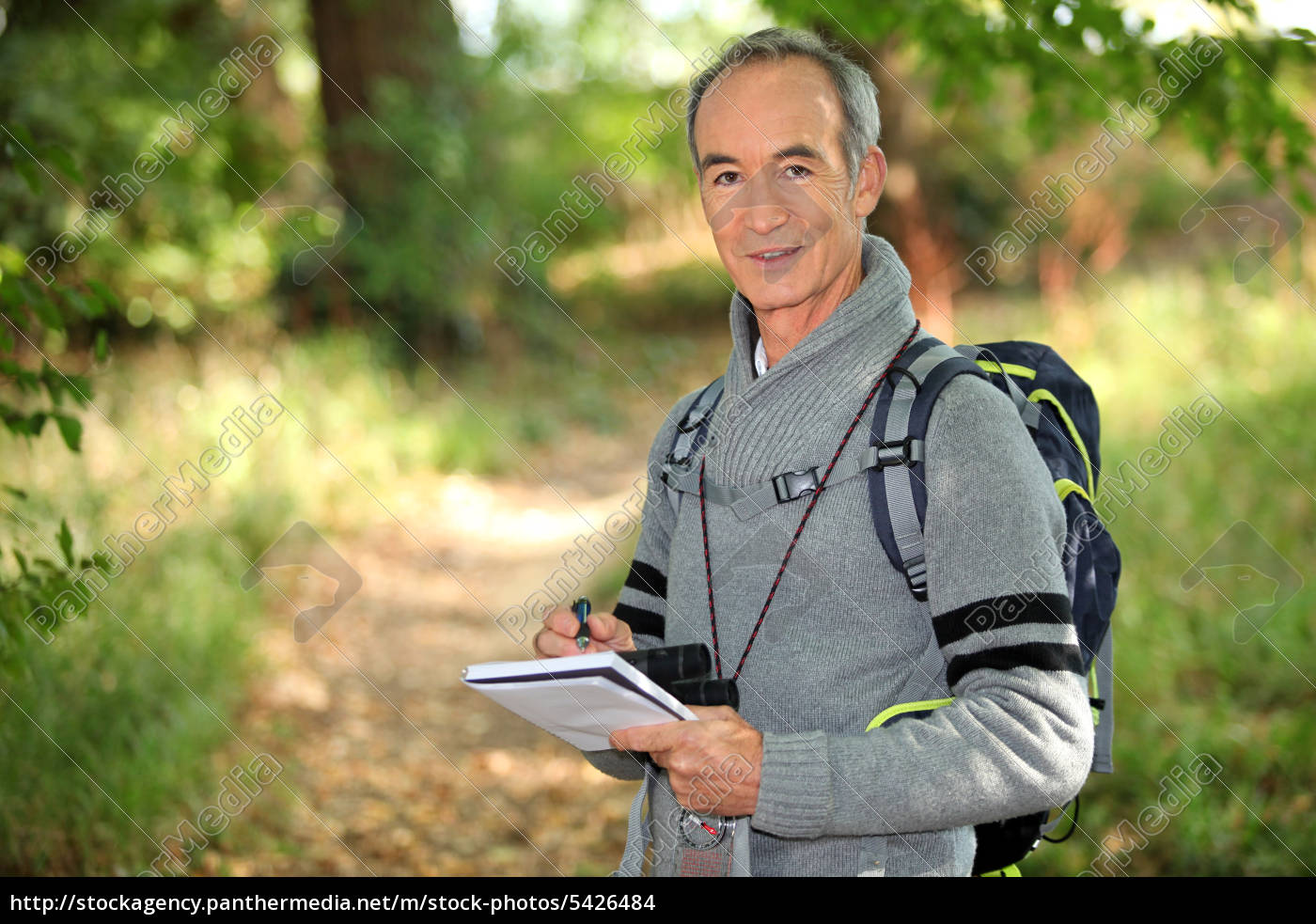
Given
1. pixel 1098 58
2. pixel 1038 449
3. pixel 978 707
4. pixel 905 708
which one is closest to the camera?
pixel 978 707

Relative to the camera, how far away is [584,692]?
4.84 ft

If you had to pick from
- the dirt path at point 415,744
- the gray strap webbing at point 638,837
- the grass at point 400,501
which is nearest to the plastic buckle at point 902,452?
the gray strap webbing at point 638,837

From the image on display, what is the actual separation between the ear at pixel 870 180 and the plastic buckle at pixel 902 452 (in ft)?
1.68

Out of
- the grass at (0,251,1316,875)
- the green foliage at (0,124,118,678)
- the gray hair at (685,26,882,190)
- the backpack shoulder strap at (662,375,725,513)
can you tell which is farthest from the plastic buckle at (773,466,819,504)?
the grass at (0,251,1316,875)

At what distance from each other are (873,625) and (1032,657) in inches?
10.2

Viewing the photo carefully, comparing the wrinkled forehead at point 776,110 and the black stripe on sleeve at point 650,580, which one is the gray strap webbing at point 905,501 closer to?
the wrinkled forehead at point 776,110

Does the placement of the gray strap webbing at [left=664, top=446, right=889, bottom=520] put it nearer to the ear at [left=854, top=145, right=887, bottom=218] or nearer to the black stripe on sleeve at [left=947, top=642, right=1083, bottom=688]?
the black stripe on sleeve at [left=947, top=642, right=1083, bottom=688]

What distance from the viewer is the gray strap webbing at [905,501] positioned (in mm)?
1580

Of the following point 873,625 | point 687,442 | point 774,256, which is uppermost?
point 774,256

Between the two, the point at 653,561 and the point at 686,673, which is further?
the point at 653,561

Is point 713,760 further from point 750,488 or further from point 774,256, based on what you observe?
point 774,256

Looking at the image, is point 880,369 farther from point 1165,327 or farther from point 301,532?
point 1165,327

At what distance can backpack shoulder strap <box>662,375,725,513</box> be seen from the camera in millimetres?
1921

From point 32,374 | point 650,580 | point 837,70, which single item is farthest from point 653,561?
point 32,374
